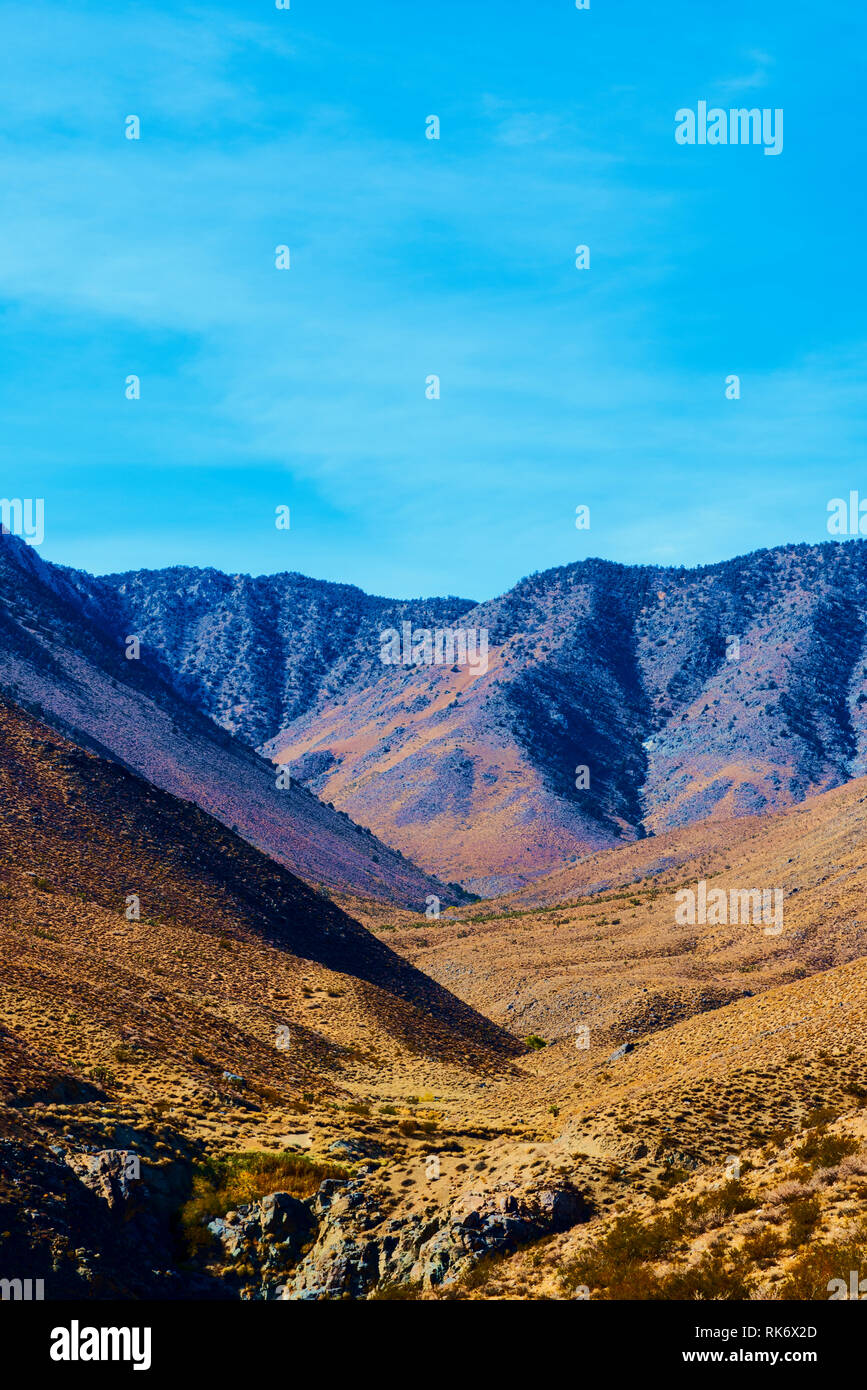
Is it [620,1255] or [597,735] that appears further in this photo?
[597,735]

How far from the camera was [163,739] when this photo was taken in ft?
343

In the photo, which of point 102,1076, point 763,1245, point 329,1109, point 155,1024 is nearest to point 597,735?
point 155,1024

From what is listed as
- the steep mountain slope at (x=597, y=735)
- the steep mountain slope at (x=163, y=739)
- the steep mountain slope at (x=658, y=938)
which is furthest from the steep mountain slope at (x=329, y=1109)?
the steep mountain slope at (x=597, y=735)

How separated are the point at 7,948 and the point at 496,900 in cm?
8100

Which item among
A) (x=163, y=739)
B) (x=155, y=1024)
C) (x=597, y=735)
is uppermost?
(x=597, y=735)

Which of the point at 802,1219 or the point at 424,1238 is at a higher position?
the point at 802,1219

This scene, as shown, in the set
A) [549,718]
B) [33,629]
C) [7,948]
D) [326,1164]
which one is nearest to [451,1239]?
[326,1164]

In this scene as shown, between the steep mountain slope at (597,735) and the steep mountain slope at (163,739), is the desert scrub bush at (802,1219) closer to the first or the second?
the steep mountain slope at (163,739)

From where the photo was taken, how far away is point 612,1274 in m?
16.9

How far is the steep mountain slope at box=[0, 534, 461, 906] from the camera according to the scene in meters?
97.4

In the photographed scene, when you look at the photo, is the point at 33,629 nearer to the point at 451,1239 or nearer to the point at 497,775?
the point at 497,775

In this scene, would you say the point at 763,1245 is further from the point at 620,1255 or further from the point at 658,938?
the point at 658,938

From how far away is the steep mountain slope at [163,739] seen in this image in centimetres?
9738
